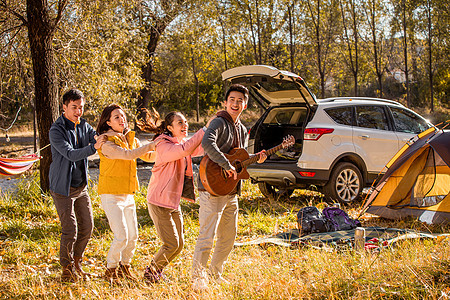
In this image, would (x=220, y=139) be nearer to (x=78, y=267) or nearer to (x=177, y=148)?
(x=177, y=148)

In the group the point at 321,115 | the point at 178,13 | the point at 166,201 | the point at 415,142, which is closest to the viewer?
the point at 166,201

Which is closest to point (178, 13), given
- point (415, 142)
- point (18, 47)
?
point (18, 47)

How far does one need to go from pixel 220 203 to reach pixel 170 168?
58cm

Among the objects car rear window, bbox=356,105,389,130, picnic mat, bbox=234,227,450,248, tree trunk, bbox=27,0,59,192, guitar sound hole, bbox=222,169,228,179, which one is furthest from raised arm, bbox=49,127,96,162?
car rear window, bbox=356,105,389,130

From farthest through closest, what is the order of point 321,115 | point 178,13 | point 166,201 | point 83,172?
point 178,13 → point 321,115 → point 83,172 → point 166,201

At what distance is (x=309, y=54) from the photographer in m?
21.0

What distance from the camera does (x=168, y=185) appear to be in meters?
4.41

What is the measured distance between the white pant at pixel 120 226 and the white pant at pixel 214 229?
2.19 ft

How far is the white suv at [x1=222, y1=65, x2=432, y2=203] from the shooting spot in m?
7.66

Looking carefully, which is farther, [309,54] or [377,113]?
[309,54]

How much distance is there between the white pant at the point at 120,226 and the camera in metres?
4.35

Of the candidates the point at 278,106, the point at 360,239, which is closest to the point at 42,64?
the point at 278,106

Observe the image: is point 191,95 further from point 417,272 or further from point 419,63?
point 417,272

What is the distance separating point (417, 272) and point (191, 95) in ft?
99.6
